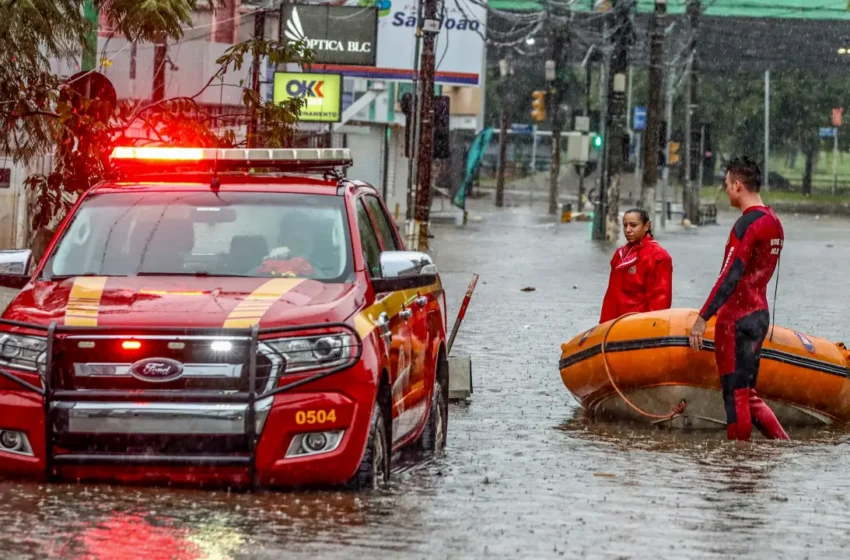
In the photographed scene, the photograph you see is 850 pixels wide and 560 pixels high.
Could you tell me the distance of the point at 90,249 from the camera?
841cm

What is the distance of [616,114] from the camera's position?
39375mm

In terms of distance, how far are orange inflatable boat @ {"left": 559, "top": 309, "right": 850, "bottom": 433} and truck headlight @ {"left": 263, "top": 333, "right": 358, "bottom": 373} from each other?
163 inches

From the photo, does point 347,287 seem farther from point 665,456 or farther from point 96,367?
point 665,456

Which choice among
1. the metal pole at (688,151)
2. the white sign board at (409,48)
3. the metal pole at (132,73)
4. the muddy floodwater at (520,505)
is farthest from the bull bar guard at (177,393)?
the metal pole at (688,151)

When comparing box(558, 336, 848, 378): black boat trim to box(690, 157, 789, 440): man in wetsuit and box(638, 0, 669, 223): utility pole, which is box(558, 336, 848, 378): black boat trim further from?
box(638, 0, 669, 223): utility pole

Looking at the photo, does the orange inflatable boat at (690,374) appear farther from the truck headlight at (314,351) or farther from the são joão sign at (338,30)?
the são joão sign at (338,30)

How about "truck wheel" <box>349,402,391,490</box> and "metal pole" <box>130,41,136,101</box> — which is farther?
"metal pole" <box>130,41,136,101</box>

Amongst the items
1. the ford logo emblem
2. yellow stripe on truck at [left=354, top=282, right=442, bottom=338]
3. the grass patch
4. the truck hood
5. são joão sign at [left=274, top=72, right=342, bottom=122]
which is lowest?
the grass patch

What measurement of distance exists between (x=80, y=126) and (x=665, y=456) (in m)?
5.86

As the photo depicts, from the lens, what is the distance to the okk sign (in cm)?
4212

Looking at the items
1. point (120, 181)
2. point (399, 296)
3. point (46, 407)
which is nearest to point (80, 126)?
point (120, 181)

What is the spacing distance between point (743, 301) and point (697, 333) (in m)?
0.33

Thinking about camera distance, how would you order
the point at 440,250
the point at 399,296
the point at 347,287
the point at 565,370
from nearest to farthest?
the point at 347,287
the point at 399,296
the point at 565,370
the point at 440,250

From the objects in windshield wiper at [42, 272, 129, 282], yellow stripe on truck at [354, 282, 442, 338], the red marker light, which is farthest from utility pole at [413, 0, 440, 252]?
windshield wiper at [42, 272, 129, 282]
